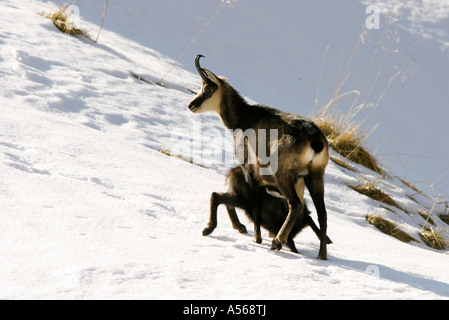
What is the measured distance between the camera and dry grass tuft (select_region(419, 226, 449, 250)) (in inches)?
259

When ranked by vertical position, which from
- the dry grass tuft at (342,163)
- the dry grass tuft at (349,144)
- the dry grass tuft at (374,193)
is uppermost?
the dry grass tuft at (349,144)

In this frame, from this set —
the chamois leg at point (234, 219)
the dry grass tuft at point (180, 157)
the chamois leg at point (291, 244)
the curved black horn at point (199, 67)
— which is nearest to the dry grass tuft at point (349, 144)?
the dry grass tuft at point (180, 157)

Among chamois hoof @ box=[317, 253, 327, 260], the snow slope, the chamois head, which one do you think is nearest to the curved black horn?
the chamois head

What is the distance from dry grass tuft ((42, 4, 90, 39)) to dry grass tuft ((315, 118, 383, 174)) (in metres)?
3.62

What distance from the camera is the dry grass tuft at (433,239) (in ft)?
21.6

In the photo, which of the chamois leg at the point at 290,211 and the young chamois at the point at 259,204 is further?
the young chamois at the point at 259,204

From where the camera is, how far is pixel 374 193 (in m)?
7.20

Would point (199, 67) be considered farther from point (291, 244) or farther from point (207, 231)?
point (291, 244)

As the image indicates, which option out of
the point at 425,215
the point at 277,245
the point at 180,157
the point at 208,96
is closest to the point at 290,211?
the point at 277,245

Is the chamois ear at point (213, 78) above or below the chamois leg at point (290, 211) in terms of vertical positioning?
above

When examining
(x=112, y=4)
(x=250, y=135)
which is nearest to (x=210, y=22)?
(x=112, y=4)

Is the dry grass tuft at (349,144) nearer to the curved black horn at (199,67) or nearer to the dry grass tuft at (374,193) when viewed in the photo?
the dry grass tuft at (374,193)

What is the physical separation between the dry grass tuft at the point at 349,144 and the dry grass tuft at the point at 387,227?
67.6 inches

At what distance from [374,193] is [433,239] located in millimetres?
884
